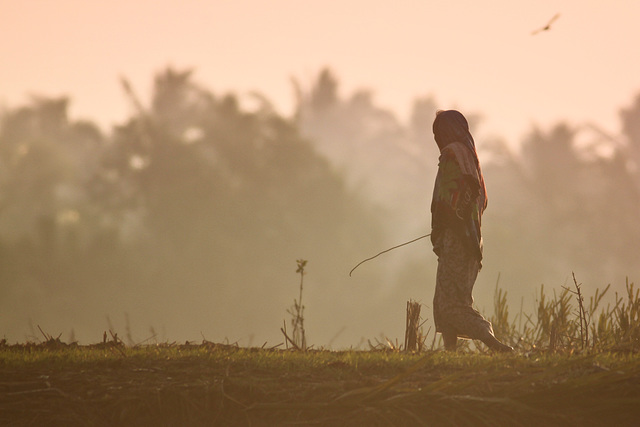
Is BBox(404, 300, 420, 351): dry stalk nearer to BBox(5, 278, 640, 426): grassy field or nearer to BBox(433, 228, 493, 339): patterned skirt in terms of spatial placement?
BBox(433, 228, 493, 339): patterned skirt

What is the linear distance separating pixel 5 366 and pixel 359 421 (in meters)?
2.99

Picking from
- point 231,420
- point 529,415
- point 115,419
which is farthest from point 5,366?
point 529,415

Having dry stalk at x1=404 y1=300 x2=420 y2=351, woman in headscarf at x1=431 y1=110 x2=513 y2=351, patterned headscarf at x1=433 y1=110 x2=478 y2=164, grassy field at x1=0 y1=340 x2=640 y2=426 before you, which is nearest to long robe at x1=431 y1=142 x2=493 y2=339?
woman in headscarf at x1=431 y1=110 x2=513 y2=351

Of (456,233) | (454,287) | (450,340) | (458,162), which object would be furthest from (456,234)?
(450,340)

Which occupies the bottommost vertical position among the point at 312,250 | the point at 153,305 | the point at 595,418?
the point at 595,418

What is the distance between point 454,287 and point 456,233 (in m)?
0.54

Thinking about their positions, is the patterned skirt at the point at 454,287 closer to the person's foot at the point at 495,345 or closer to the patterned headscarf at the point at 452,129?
the person's foot at the point at 495,345

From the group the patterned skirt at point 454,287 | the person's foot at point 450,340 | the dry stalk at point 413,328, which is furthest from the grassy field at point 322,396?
the dry stalk at point 413,328

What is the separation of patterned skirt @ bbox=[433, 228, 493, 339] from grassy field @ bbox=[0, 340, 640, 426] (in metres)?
2.05

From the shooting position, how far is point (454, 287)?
8.55 metres

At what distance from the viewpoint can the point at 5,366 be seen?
22.0ft

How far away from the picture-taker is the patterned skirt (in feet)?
27.8

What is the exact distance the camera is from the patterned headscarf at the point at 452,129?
28.7ft

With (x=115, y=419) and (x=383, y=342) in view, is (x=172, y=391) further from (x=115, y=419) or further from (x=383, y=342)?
(x=383, y=342)
